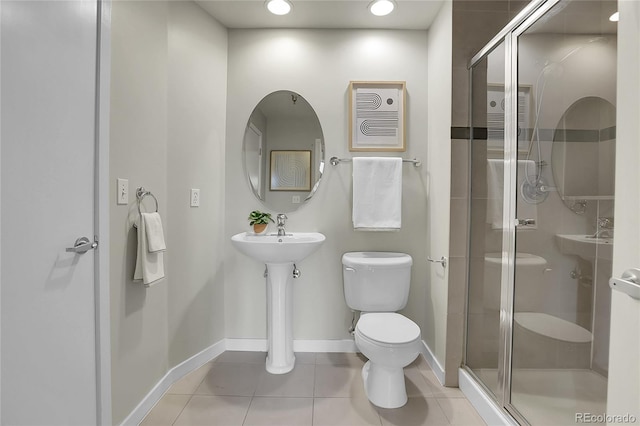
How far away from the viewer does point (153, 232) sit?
1433 millimetres

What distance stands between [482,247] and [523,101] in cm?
76

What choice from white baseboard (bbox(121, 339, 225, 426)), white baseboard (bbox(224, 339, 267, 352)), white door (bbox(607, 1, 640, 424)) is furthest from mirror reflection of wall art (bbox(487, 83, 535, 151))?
white baseboard (bbox(121, 339, 225, 426))

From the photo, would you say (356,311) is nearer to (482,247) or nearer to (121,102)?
(482,247)

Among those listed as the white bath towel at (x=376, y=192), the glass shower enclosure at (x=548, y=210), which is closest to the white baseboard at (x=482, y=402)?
the glass shower enclosure at (x=548, y=210)

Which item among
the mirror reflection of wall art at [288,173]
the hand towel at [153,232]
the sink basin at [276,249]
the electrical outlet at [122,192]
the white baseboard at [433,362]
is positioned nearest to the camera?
the electrical outlet at [122,192]

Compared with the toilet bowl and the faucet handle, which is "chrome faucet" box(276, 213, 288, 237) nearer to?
the toilet bowl

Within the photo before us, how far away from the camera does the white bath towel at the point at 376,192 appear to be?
203 cm

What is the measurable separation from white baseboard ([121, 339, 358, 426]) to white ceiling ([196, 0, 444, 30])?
2.25 m

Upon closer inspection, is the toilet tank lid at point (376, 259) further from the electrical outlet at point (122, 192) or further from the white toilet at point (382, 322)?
the electrical outlet at point (122, 192)

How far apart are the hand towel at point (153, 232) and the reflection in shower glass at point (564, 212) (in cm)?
171

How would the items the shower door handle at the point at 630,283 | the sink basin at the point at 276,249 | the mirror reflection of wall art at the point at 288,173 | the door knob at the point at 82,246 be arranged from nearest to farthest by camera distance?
1. the shower door handle at the point at 630,283
2. the door knob at the point at 82,246
3. the sink basin at the point at 276,249
4. the mirror reflection of wall art at the point at 288,173

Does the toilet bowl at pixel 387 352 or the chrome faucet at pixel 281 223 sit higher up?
the chrome faucet at pixel 281 223

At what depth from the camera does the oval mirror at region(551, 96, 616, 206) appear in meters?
1.03

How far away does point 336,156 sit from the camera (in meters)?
2.14
